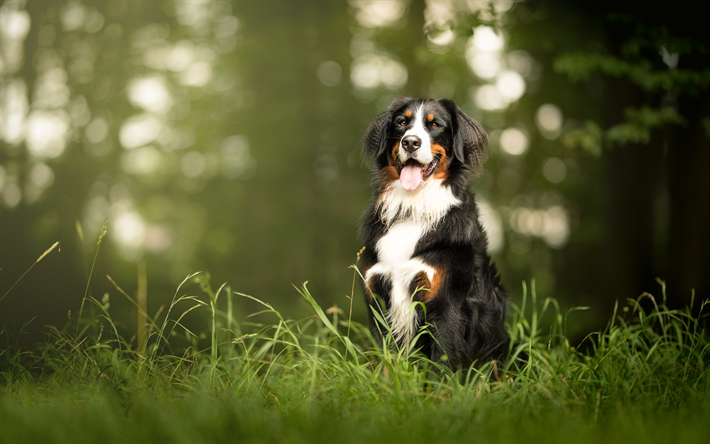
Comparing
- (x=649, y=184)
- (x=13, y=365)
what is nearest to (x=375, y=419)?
(x=13, y=365)

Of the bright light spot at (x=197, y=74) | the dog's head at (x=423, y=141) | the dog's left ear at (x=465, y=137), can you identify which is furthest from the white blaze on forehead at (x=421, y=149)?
the bright light spot at (x=197, y=74)

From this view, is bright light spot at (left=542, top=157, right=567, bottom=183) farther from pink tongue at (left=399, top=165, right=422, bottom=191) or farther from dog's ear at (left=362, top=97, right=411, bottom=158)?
pink tongue at (left=399, top=165, right=422, bottom=191)

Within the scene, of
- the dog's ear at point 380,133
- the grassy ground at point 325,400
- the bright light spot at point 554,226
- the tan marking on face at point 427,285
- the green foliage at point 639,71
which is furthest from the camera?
the bright light spot at point 554,226

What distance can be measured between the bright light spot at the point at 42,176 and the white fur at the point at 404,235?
10.2 metres

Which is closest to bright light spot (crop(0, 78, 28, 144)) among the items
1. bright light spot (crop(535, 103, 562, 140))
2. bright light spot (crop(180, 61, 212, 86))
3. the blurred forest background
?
the blurred forest background

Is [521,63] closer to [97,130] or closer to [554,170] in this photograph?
[554,170]

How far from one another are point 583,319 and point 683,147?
420 cm

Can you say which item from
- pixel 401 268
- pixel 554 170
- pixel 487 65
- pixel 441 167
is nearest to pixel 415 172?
pixel 441 167

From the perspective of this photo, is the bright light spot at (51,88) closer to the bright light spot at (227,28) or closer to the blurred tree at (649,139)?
the bright light spot at (227,28)

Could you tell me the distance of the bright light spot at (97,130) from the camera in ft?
38.5

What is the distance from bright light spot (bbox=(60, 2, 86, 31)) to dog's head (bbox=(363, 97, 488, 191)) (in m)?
10.3

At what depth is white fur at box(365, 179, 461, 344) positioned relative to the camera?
128 inches

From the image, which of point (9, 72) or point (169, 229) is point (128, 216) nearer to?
point (169, 229)

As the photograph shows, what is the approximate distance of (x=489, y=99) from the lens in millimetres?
13484
